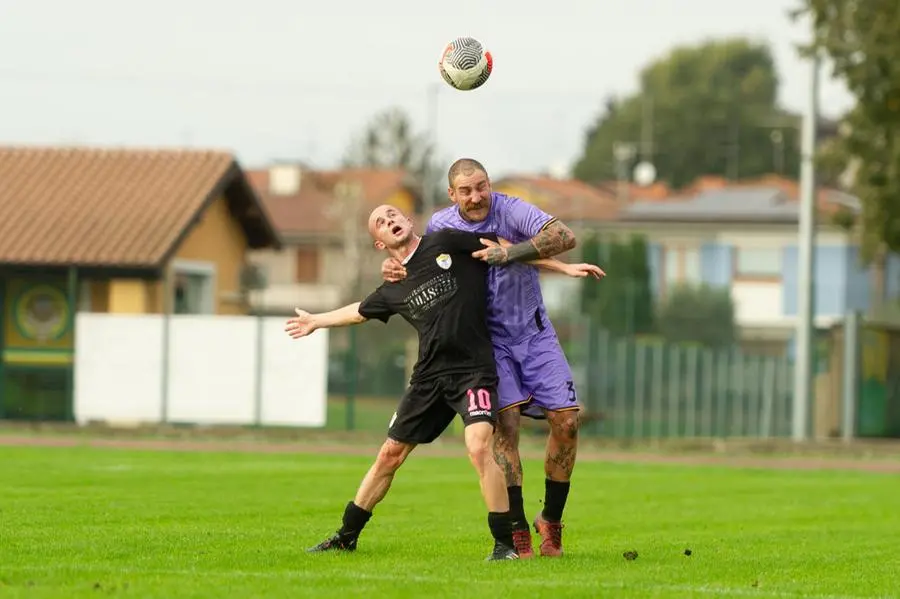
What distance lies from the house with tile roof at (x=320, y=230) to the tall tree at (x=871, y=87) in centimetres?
3738

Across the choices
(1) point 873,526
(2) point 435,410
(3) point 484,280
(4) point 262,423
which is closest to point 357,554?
(2) point 435,410

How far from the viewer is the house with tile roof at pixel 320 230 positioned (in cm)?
8050

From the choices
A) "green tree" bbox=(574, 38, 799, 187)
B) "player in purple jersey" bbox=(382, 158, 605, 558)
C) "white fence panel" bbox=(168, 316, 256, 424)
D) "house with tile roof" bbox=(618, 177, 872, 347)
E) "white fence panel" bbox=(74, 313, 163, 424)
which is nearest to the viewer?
"player in purple jersey" bbox=(382, 158, 605, 558)

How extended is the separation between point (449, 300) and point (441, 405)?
0.64 metres

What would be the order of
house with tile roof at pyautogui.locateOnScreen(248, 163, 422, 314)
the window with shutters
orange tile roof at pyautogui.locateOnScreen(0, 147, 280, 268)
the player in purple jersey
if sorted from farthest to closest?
the window with shutters → house with tile roof at pyautogui.locateOnScreen(248, 163, 422, 314) → orange tile roof at pyautogui.locateOnScreen(0, 147, 280, 268) → the player in purple jersey

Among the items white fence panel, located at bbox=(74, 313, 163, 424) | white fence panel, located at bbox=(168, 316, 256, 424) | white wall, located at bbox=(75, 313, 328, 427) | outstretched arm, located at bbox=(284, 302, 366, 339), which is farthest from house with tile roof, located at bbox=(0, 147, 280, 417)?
outstretched arm, located at bbox=(284, 302, 366, 339)

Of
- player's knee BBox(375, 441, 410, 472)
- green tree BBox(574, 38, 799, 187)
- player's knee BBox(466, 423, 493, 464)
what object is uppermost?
green tree BBox(574, 38, 799, 187)

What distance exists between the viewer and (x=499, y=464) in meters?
11.7

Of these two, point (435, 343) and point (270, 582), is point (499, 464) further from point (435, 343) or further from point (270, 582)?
point (270, 582)

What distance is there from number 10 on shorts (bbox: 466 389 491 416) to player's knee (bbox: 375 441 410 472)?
565 mm

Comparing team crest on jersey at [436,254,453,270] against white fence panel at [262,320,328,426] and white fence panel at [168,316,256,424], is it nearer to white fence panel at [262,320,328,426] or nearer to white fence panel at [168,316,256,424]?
white fence panel at [262,320,328,426]

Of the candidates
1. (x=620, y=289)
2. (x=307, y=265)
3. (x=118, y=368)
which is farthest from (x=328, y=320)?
(x=307, y=265)

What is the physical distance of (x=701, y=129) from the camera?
123312 mm

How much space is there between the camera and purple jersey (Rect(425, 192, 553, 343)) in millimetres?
11523
